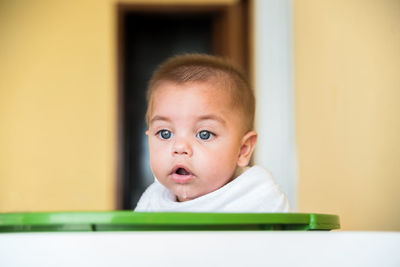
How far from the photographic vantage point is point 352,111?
1.03m

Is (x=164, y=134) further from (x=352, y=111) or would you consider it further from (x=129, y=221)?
(x=352, y=111)

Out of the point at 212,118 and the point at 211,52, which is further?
the point at 211,52

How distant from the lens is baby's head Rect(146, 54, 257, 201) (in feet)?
2.26

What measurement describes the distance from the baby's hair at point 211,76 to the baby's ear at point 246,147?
0.04 ft

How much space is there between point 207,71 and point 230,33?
72.0 inches

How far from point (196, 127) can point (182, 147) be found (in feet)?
0.12

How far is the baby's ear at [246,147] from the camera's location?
77 centimetres

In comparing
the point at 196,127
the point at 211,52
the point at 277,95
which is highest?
the point at 211,52

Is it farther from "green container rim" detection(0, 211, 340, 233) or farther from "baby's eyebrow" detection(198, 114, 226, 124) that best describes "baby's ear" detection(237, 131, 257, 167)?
"green container rim" detection(0, 211, 340, 233)

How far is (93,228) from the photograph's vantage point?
388 millimetres

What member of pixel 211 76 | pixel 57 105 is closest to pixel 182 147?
pixel 211 76
